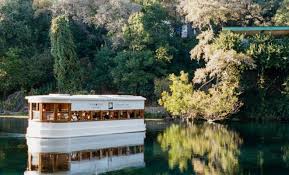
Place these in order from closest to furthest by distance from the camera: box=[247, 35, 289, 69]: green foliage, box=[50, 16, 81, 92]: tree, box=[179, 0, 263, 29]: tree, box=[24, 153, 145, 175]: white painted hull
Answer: box=[24, 153, 145, 175]: white painted hull
box=[247, 35, 289, 69]: green foliage
box=[179, 0, 263, 29]: tree
box=[50, 16, 81, 92]: tree

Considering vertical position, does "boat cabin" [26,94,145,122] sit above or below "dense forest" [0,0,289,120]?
below

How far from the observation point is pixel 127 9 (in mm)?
55188

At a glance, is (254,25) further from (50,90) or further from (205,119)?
(50,90)

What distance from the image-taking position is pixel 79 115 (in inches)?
1140

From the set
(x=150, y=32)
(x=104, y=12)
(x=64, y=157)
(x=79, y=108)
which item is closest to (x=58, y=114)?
(x=79, y=108)

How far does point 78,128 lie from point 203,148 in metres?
7.09

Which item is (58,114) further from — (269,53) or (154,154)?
(269,53)

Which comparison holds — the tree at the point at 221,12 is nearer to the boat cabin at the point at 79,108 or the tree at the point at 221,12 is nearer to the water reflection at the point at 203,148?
the water reflection at the point at 203,148

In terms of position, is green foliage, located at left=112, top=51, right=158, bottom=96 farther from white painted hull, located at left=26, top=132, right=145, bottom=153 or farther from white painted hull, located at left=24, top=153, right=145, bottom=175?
white painted hull, located at left=24, top=153, right=145, bottom=175

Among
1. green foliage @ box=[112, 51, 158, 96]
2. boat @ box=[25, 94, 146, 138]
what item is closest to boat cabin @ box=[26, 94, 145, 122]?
boat @ box=[25, 94, 146, 138]

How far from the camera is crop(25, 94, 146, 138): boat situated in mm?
27594

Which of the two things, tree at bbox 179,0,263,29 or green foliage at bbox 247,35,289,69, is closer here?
green foliage at bbox 247,35,289,69

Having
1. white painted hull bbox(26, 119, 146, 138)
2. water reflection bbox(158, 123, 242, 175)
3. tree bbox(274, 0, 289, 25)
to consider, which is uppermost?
tree bbox(274, 0, 289, 25)

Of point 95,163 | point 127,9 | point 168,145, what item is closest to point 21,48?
point 127,9
